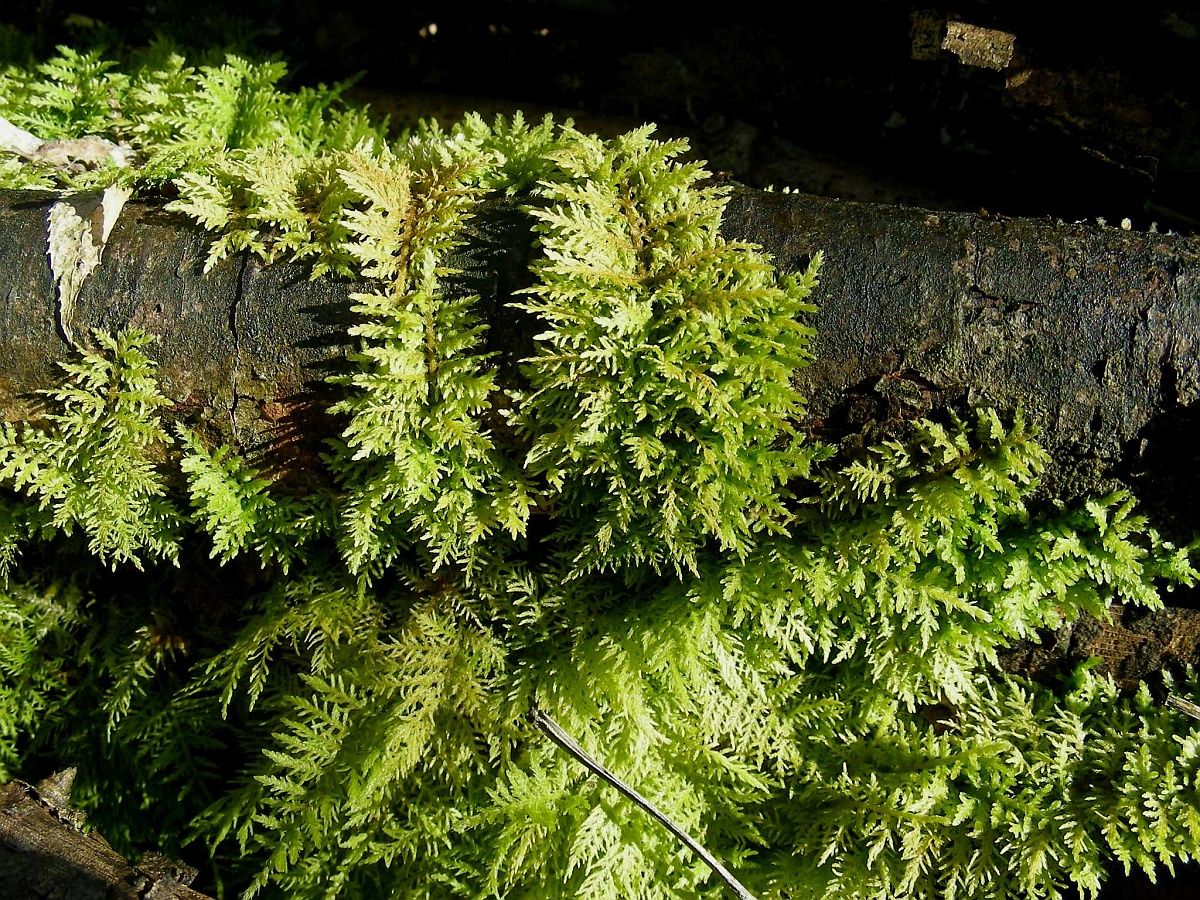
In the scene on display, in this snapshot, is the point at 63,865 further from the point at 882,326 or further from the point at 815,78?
the point at 815,78

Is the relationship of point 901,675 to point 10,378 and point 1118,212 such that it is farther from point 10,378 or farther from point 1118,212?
point 10,378

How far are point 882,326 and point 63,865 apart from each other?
234 cm

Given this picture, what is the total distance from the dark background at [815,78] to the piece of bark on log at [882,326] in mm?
880

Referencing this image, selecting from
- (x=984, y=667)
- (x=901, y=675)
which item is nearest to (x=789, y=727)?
(x=901, y=675)

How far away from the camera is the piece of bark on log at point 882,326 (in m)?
1.82

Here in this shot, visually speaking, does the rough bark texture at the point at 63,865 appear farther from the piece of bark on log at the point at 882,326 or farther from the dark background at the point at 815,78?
the dark background at the point at 815,78

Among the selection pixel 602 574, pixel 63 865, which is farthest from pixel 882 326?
pixel 63 865

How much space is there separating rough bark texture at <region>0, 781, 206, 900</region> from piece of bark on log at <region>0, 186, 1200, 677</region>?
108 cm

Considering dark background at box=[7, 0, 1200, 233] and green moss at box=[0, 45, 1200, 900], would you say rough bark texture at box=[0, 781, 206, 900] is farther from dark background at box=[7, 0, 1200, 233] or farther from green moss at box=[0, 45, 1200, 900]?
dark background at box=[7, 0, 1200, 233]

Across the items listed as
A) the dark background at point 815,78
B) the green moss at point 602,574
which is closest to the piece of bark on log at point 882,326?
the green moss at point 602,574

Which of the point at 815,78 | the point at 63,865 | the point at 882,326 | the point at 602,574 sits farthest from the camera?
the point at 815,78

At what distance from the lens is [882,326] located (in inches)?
73.2

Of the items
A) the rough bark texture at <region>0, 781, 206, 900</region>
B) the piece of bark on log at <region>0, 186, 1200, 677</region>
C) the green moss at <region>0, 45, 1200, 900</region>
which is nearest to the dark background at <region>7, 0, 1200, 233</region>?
the piece of bark on log at <region>0, 186, 1200, 677</region>

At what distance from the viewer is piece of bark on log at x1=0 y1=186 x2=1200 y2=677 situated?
1818 millimetres
